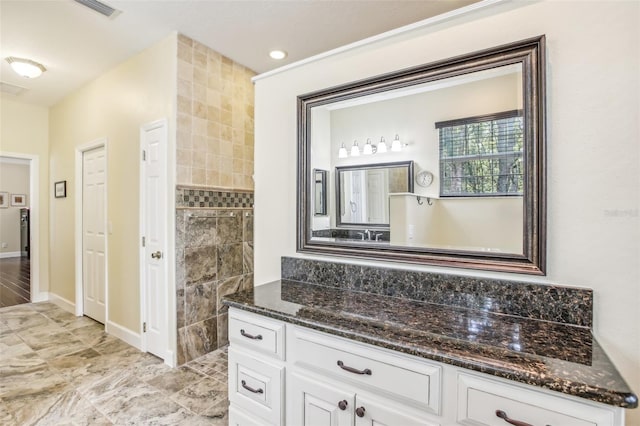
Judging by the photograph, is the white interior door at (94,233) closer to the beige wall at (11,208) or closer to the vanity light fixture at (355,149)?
the vanity light fixture at (355,149)

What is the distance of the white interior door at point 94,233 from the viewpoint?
364 centimetres

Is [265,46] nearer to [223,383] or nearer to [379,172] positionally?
[379,172]

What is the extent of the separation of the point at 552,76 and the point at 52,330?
4.92 metres

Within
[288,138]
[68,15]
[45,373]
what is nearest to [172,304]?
[45,373]

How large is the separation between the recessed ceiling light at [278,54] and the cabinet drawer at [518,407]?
3.01m

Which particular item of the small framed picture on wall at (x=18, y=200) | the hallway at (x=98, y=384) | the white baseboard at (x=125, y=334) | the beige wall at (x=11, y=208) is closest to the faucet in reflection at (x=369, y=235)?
the hallway at (x=98, y=384)

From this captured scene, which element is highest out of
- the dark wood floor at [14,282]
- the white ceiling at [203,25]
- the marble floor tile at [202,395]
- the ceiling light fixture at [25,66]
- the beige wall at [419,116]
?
the white ceiling at [203,25]

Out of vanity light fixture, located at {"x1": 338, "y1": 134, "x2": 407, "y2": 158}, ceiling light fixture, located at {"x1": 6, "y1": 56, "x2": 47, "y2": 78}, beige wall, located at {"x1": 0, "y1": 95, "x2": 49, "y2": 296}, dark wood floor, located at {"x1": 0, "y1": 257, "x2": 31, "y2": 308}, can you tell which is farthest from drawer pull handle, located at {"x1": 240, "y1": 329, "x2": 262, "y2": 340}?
dark wood floor, located at {"x1": 0, "y1": 257, "x2": 31, "y2": 308}

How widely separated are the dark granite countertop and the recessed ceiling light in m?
2.40

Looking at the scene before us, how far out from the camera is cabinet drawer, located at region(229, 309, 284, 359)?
1.42 meters

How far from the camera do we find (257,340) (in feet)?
4.89

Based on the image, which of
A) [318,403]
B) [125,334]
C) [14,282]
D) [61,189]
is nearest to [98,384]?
[125,334]

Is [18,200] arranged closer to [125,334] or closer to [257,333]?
[125,334]

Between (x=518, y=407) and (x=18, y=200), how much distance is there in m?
11.7
